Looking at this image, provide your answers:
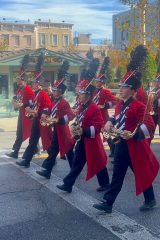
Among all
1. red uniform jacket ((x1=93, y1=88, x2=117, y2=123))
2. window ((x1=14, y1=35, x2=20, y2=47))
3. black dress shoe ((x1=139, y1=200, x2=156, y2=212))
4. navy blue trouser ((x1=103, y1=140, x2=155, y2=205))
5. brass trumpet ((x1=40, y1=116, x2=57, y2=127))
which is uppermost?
window ((x1=14, y1=35, x2=20, y2=47))

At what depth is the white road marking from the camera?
500 centimetres

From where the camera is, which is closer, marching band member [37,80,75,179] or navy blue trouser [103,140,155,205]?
navy blue trouser [103,140,155,205]

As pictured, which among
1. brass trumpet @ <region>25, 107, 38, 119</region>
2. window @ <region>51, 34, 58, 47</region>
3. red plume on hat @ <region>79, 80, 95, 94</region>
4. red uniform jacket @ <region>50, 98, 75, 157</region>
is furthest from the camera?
window @ <region>51, 34, 58, 47</region>

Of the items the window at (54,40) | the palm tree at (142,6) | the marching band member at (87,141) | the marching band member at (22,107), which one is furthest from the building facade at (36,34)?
the marching band member at (87,141)

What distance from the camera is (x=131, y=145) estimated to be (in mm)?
5738

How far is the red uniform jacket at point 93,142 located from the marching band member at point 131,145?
1.73 ft

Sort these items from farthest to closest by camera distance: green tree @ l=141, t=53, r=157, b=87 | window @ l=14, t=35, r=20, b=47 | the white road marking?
1. window @ l=14, t=35, r=20, b=47
2. green tree @ l=141, t=53, r=157, b=87
3. the white road marking

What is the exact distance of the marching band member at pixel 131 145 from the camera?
5.66 m

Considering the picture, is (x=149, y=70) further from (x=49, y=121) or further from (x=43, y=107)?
(x=49, y=121)

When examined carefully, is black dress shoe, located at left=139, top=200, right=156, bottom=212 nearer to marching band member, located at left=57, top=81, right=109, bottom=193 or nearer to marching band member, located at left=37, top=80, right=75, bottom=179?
marching band member, located at left=57, top=81, right=109, bottom=193

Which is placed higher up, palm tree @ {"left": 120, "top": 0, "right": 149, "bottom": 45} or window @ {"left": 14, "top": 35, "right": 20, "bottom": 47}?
window @ {"left": 14, "top": 35, "right": 20, "bottom": 47}

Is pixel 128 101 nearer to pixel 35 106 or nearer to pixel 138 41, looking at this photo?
pixel 35 106

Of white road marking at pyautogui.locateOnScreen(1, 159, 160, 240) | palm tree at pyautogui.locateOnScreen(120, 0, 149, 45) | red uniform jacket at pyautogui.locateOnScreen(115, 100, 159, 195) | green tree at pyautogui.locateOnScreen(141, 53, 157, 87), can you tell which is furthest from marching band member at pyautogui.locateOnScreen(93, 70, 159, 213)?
palm tree at pyautogui.locateOnScreen(120, 0, 149, 45)

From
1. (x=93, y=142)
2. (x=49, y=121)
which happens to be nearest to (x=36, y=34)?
(x=49, y=121)
